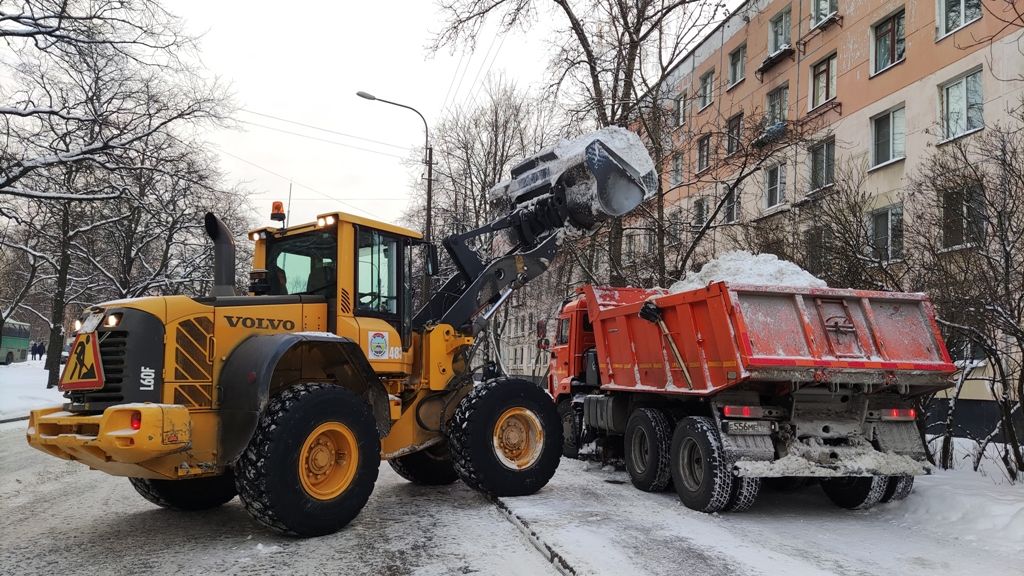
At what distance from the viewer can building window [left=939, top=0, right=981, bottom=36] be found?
53.7 feet

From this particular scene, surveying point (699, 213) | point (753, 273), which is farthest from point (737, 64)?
point (753, 273)

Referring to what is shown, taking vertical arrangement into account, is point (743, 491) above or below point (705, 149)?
below

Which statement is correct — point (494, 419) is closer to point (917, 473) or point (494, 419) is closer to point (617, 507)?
point (617, 507)

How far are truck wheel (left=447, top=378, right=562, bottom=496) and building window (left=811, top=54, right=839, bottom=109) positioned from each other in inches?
679

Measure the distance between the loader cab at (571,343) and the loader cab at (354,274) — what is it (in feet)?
14.1

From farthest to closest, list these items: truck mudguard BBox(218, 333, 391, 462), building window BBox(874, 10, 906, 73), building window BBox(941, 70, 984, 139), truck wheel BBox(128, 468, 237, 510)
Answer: building window BBox(874, 10, 906, 73) → building window BBox(941, 70, 984, 139) → truck wheel BBox(128, 468, 237, 510) → truck mudguard BBox(218, 333, 391, 462)

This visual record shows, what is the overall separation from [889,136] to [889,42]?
8.19 feet

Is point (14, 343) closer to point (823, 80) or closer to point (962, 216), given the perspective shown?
point (823, 80)

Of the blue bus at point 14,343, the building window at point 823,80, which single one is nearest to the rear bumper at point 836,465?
the building window at point 823,80

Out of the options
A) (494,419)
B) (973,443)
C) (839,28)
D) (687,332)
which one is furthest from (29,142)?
(839,28)

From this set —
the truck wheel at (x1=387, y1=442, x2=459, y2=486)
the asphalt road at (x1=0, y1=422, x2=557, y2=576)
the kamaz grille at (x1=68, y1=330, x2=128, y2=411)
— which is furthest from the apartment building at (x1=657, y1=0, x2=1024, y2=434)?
the kamaz grille at (x1=68, y1=330, x2=128, y2=411)

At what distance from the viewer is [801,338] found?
7.11m

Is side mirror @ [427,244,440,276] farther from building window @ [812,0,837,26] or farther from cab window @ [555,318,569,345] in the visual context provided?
building window @ [812,0,837,26]

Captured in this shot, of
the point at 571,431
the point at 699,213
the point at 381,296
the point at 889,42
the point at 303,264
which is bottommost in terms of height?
the point at 571,431
